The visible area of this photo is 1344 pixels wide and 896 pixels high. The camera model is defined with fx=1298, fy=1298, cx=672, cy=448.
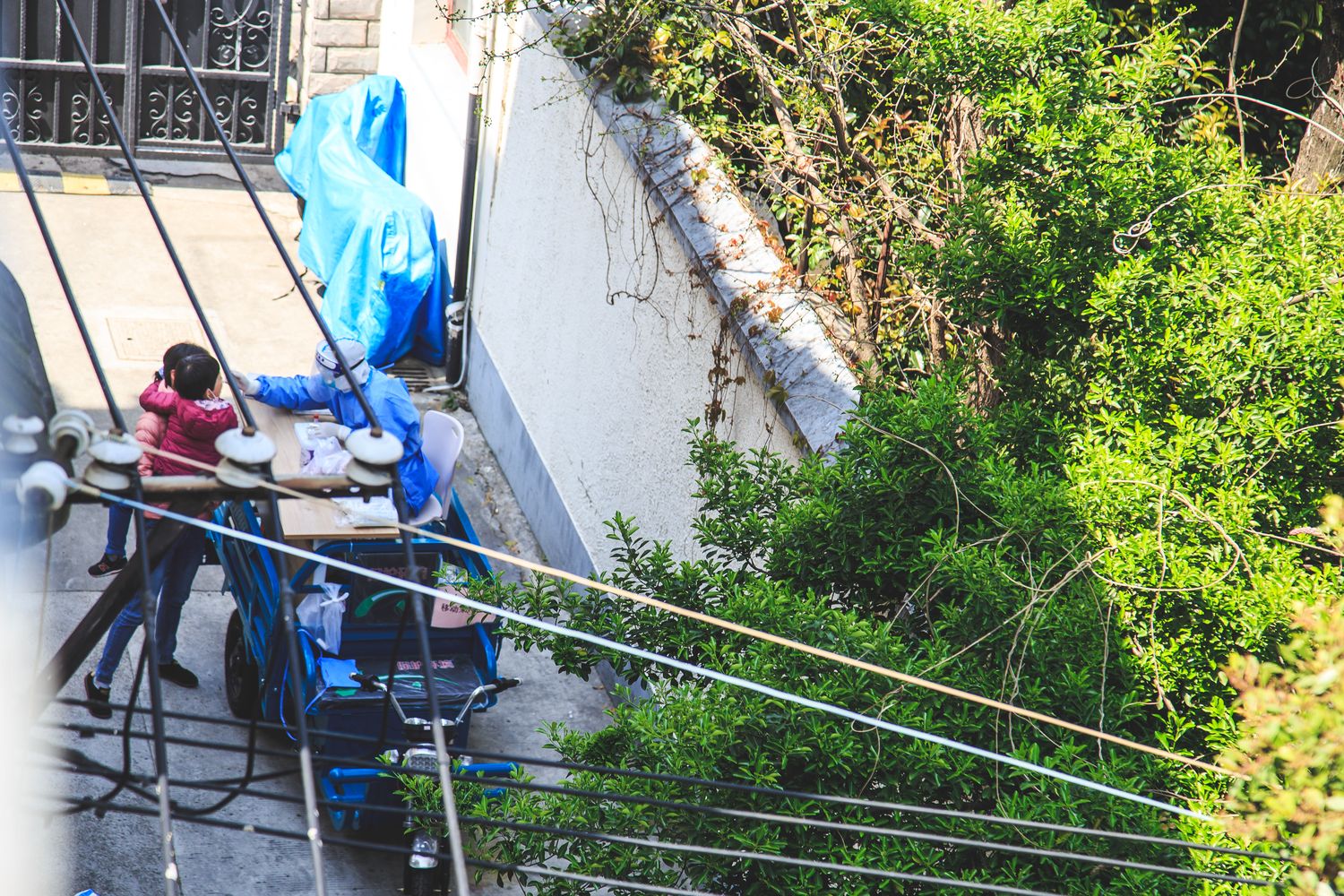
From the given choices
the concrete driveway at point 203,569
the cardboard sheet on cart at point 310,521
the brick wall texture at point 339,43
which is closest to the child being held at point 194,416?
the cardboard sheet on cart at point 310,521

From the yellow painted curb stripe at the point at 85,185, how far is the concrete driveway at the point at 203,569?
15 centimetres

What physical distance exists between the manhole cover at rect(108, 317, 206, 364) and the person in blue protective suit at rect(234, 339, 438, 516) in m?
2.88

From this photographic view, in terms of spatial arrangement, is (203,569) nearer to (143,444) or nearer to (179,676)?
(179,676)

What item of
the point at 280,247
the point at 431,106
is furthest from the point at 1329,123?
the point at 431,106

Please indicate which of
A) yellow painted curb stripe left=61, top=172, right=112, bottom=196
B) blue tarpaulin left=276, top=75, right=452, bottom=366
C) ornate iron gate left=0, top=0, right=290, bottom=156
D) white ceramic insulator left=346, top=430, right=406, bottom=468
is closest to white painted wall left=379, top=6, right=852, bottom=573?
blue tarpaulin left=276, top=75, right=452, bottom=366

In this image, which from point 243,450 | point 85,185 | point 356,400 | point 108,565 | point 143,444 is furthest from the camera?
point 85,185

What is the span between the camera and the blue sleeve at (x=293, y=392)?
23.6 feet

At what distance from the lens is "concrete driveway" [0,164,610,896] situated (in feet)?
19.4

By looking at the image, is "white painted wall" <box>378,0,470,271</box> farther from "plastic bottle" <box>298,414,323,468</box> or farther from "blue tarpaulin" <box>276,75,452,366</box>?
"plastic bottle" <box>298,414,323,468</box>

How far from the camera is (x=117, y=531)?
23.7 feet

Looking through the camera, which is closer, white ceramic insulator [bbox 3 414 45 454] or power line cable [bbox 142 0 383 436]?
white ceramic insulator [bbox 3 414 45 454]

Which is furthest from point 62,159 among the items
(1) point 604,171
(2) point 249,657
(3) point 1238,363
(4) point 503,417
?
(3) point 1238,363

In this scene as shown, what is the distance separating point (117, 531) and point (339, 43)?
6.78 metres

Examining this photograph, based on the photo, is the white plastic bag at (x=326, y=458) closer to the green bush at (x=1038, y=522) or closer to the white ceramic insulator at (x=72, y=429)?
the green bush at (x=1038, y=522)
